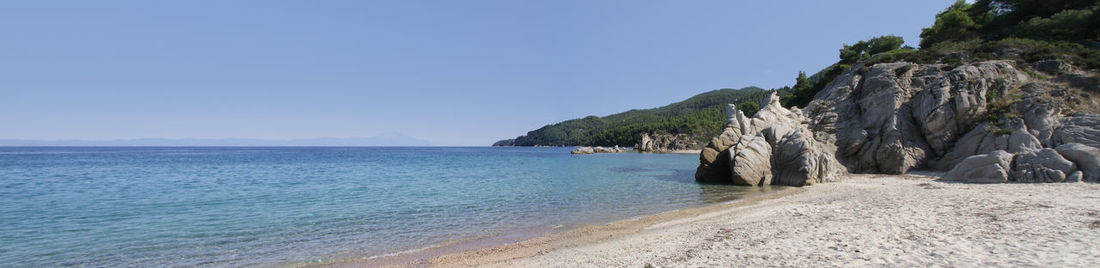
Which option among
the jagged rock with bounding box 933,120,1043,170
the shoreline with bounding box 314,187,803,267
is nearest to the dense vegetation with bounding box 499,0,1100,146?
the jagged rock with bounding box 933,120,1043,170

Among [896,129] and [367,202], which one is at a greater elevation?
[896,129]

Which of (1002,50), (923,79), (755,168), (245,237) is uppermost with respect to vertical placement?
(1002,50)

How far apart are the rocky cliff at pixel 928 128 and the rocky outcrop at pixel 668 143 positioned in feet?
292

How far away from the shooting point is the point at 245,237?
13289 mm

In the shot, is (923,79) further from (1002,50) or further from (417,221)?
(417,221)

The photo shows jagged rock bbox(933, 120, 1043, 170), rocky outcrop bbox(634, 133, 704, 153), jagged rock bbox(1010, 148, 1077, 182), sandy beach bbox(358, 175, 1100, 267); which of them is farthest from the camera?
rocky outcrop bbox(634, 133, 704, 153)

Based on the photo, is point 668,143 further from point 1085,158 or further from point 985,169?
point 1085,158

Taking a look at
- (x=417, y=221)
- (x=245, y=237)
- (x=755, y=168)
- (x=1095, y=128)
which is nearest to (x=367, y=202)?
(x=417, y=221)

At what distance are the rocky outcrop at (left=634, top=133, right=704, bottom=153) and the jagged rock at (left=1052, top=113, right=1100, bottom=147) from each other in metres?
97.5

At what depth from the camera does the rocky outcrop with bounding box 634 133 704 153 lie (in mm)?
123438

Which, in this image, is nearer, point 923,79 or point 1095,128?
point 1095,128

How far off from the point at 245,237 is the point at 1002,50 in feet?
155

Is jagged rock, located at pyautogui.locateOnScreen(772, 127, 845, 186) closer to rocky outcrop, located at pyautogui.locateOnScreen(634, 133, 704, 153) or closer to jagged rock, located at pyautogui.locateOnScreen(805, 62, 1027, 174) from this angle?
jagged rock, located at pyautogui.locateOnScreen(805, 62, 1027, 174)

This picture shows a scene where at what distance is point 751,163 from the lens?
87.1ft
